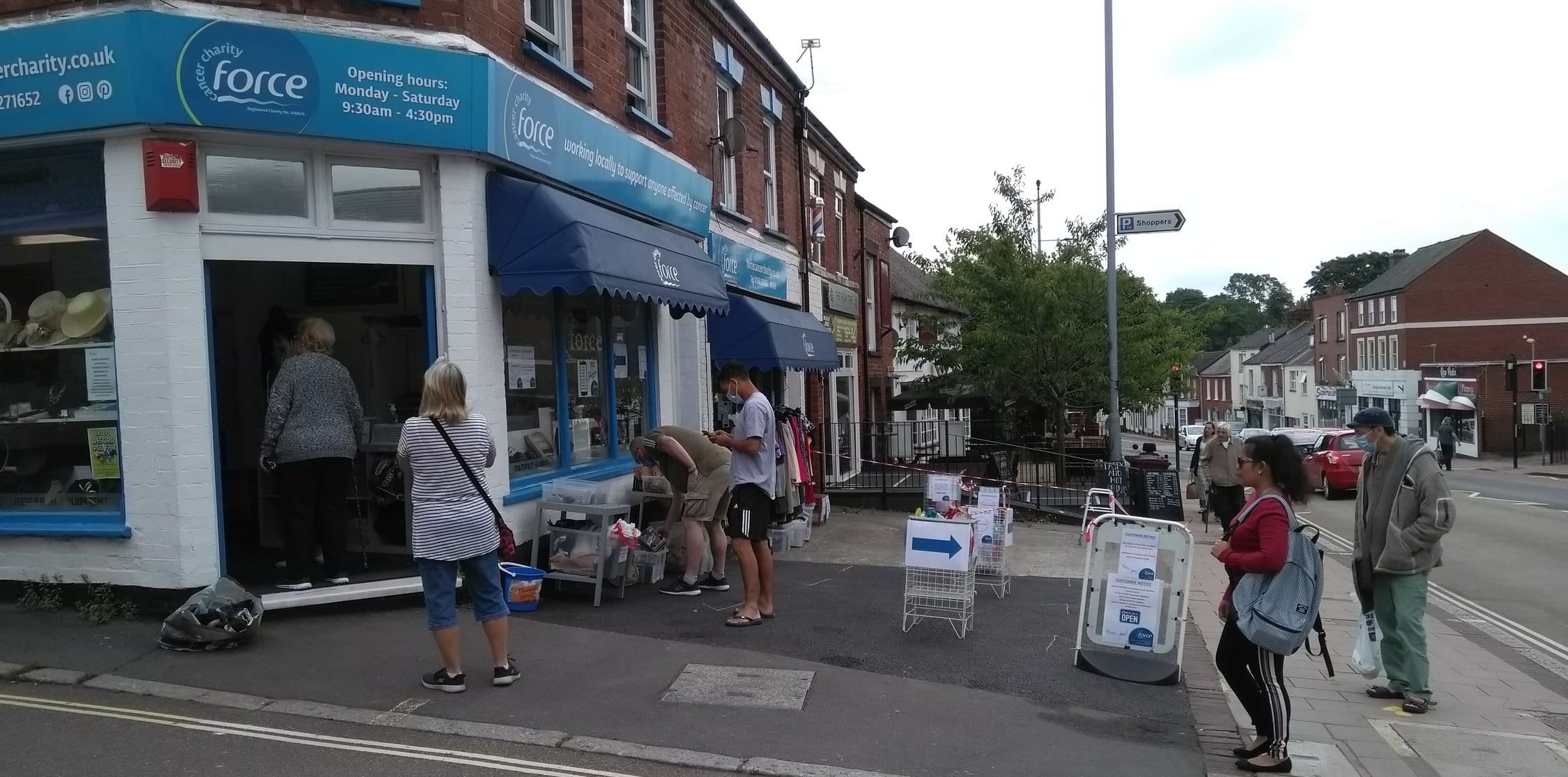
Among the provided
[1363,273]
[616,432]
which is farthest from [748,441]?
[1363,273]

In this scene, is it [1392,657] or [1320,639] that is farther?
[1392,657]

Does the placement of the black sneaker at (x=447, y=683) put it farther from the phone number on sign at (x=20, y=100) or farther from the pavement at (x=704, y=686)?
the phone number on sign at (x=20, y=100)

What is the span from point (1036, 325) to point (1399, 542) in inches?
669

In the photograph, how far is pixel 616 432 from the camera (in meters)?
10.2

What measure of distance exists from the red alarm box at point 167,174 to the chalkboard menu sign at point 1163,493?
12966 mm

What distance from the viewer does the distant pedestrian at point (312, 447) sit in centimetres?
683

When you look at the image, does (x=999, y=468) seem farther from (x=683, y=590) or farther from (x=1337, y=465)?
(x=1337, y=465)

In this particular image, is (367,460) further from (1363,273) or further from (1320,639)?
(1363,273)

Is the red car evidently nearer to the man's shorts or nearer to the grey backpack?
the man's shorts

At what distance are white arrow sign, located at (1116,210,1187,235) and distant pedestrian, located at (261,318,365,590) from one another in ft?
34.6

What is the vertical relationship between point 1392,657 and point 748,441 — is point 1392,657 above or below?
below

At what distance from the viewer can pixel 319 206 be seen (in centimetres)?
693

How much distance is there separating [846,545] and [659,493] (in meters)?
3.37

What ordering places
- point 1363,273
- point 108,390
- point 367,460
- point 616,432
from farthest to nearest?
point 1363,273 < point 616,432 < point 367,460 < point 108,390
